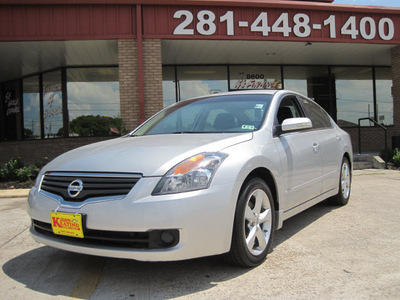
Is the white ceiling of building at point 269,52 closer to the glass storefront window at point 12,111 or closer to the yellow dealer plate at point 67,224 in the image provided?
the glass storefront window at point 12,111

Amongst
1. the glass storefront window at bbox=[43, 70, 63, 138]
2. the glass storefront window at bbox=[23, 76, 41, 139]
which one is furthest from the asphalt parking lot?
the glass storefront window at bbox=[23, 76, 41, 139]

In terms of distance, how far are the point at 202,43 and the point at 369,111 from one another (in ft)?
26.4

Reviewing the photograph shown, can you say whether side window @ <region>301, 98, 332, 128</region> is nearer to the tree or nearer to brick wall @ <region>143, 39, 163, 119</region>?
brick wall @ <region>143, 39, 163, 119</region>

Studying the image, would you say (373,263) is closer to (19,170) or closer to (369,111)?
(19,170)

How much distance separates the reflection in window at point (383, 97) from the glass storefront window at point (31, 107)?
12922 millimetres

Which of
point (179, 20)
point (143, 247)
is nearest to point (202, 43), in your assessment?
point (179, 20)

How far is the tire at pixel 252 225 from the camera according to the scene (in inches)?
105

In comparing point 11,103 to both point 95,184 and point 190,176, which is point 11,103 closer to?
point 95,184

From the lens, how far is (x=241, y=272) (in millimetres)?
2766

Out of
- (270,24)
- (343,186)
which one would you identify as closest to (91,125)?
(270,24)

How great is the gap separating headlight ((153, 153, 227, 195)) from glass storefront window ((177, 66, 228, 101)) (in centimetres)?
947

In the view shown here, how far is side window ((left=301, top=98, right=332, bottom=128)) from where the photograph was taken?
442cm

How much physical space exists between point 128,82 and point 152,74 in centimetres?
62

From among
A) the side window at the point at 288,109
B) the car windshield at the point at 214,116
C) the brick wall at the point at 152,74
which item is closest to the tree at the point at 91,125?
the brick wall at the point at 152,74
